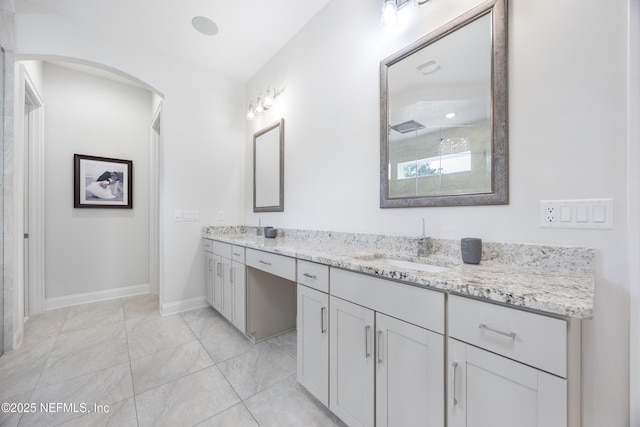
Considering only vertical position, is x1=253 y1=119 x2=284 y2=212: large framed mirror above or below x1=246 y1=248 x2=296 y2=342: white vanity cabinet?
above

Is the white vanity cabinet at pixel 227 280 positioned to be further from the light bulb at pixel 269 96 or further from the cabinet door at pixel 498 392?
the cabinet door at pixel 498 392

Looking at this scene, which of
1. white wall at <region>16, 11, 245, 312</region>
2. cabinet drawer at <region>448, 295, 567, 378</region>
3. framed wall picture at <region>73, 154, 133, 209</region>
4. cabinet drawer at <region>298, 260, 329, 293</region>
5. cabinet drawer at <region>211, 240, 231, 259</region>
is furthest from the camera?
framed wall picture at <region>73, 154, 133, 209</region>

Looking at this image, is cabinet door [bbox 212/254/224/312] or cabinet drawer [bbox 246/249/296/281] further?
cabinet door [bbox 212/254/224/312]

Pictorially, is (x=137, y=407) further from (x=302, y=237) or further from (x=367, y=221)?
(x=367, y=221)

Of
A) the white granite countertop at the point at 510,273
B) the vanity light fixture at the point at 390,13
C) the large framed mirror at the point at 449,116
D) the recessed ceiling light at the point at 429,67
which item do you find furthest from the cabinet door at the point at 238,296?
the vanity light fixture at the point at 390,13

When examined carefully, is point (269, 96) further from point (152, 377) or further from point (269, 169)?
point (152, 377)

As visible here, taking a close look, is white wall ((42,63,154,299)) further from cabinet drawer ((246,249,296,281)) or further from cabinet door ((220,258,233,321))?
cabinet drawer ((246,249,296,281))

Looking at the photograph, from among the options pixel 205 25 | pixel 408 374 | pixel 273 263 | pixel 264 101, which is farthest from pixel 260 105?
pixel 408 374

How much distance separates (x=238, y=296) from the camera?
7.43ft

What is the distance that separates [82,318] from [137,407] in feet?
6.13

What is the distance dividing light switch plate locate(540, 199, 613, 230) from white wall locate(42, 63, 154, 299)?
13.6 feet

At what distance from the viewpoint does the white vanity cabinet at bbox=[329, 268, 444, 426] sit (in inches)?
36.6

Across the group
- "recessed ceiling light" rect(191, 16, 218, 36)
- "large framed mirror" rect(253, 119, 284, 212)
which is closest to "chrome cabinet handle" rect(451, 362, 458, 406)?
"large framed mirror" rect(253, 119, 284, 212)

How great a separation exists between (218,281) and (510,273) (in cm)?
244
